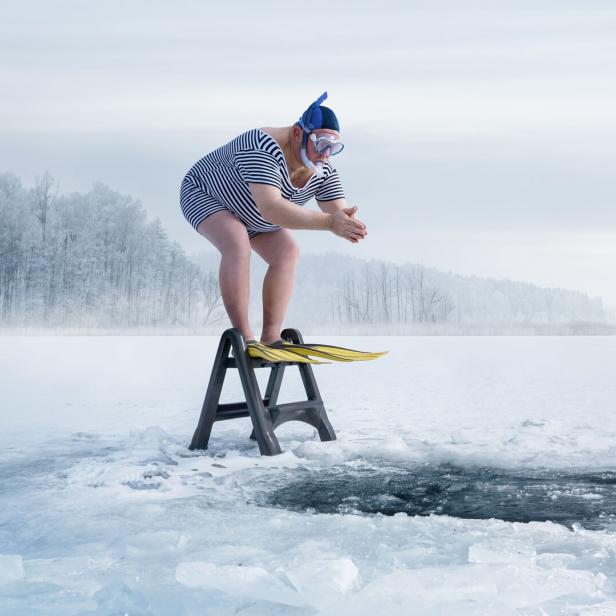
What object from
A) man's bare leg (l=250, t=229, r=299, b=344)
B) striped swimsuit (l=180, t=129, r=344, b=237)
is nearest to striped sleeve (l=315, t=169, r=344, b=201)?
striped swimsuit (l=180, t=129, r=344, b=237)

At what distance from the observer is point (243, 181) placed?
126 inches

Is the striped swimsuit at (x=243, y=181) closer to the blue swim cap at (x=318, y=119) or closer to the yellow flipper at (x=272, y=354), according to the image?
the blue swim cap at (x=318, y=119)

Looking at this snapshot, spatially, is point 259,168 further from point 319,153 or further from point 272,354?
point 272,354

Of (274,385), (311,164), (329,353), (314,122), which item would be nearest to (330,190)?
(311,164)

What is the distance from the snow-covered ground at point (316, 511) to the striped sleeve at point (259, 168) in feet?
3.76

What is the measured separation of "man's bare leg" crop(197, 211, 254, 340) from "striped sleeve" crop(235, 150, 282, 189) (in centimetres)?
25

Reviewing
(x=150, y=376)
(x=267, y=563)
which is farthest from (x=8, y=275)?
(x=267, y=563)

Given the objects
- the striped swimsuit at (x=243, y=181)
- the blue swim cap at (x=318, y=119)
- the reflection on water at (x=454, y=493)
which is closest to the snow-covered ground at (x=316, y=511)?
the reflection on water at (x=454, y=493)

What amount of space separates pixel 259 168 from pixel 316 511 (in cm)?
149

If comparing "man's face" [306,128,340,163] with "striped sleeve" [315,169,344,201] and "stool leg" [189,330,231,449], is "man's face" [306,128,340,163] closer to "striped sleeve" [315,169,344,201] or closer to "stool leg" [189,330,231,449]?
"striped sleeve" [315,169,344,201]

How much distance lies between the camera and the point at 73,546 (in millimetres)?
1857

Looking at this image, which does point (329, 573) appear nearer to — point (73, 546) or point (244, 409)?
point (73, 546)

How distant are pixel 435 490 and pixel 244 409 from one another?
114 centimetres

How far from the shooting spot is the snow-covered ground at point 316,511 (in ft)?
5.00
